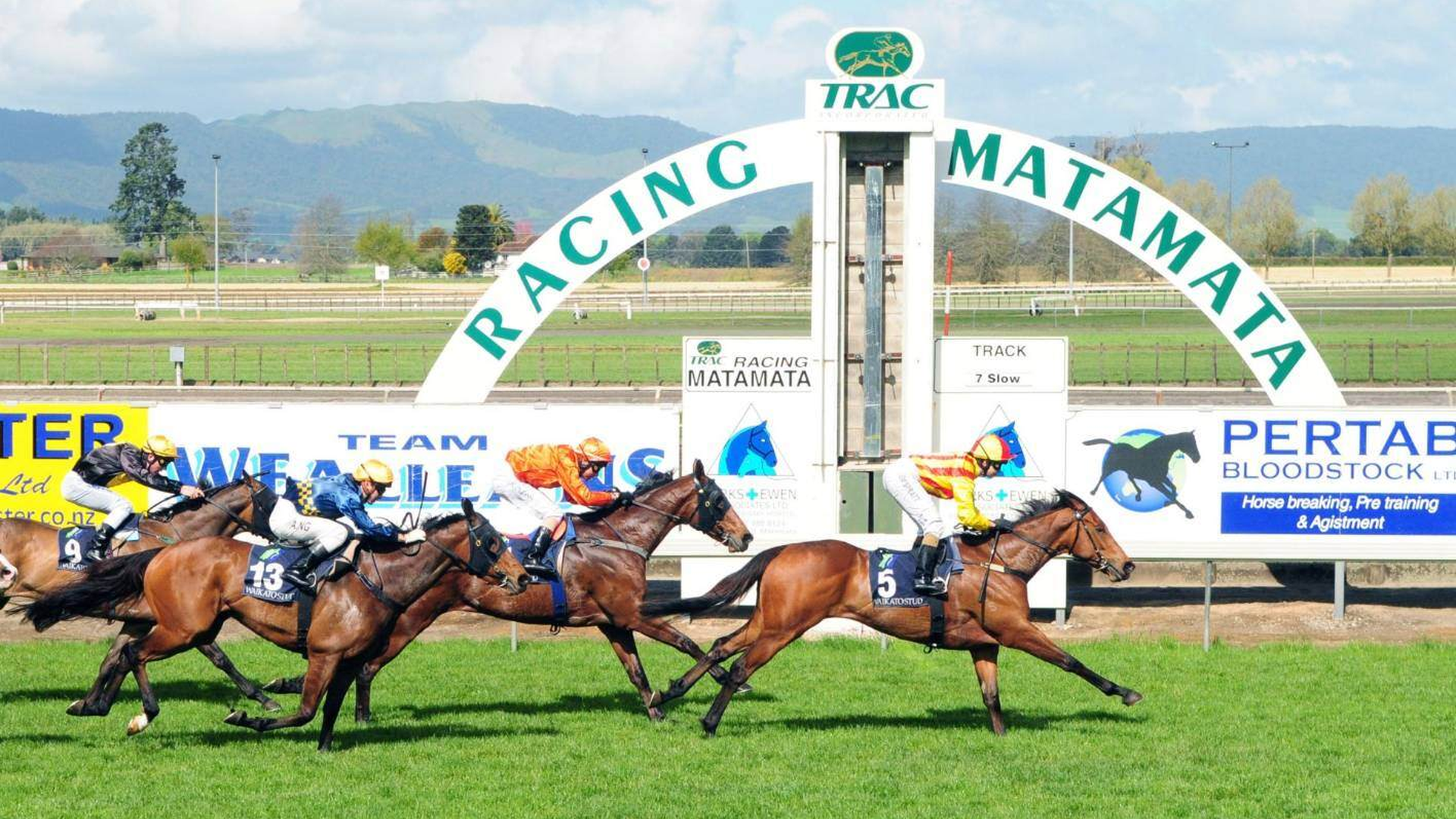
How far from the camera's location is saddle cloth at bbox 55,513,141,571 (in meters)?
12.6

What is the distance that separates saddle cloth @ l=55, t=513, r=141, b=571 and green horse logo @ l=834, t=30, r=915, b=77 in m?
7.93

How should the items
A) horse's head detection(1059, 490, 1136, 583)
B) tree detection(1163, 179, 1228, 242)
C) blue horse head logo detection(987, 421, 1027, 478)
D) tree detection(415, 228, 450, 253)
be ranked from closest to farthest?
horse's head detection(1059, 490, 1136, 583) < blue horse head logo detection(987, 421, 1027, 478) < tree detection(1163, 179, 1228, 242) < tree detection(415, 228, 450, 253)

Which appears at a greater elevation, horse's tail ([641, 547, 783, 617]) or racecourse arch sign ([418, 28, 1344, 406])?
racecourse arch sign ([418, 28, 1344, 406])

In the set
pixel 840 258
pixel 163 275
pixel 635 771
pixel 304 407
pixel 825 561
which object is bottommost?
pixel 635 771

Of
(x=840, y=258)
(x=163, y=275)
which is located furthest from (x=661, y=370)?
(x=163, y=275)

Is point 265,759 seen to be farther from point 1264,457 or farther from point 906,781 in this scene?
point 1264,457

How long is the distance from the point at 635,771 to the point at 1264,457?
8.44 m

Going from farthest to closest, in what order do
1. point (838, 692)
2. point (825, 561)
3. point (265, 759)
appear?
point (838, 692), point (825, 561), point (265, 759)

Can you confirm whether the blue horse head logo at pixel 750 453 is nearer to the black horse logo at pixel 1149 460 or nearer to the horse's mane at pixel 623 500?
the black horse logo at pixel 1149 460

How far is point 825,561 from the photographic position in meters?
11.4

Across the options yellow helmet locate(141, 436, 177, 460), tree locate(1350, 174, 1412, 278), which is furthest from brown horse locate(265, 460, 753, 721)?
tree locate(1350, 174, 1412, 278)

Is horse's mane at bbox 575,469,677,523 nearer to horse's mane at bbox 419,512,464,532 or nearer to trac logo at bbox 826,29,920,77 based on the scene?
horse's mane at bbox 419,512,464,532

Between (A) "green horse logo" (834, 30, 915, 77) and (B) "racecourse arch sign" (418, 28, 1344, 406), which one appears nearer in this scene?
(A) "green horse logo" (834, 30, 915, 77)

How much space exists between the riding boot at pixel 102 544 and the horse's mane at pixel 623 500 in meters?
3.43
